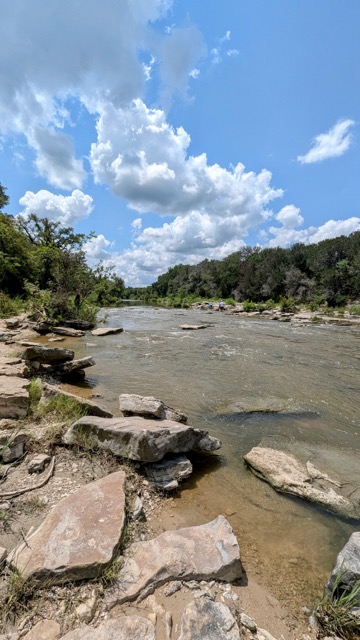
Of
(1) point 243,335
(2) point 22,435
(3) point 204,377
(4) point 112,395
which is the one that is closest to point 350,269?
(1) point 243,335

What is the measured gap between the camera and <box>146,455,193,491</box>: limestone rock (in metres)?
3.44

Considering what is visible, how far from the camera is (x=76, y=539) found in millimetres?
2242

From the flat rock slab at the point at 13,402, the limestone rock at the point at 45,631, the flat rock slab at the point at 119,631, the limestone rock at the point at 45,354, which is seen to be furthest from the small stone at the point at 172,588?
the limestone rock at the point at 45,354

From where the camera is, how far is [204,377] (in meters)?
8.30

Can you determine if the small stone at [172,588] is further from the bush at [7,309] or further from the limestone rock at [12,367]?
the bush at [7,309]

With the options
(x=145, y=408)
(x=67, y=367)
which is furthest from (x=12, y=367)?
(x=145, y=408)

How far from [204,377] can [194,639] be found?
6.61 m

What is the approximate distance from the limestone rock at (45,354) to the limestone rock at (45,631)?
6.39 meters


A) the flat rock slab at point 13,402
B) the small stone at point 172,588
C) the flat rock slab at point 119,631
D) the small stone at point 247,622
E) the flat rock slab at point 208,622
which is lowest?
the small stone at point 247,622

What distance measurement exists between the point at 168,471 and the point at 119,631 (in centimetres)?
186

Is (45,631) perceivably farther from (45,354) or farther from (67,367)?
(45,354)

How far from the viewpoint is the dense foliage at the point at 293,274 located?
41969 millimetres

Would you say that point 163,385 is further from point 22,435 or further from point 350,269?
point 350,269

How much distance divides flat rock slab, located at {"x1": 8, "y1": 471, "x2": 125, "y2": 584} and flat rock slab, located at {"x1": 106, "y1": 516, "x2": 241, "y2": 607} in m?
0.19
